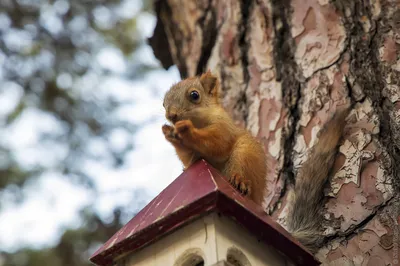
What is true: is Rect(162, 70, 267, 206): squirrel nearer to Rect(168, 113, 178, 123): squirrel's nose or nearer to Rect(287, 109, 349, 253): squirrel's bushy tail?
Rect(168, 113, 178, 123): squirrel's nose

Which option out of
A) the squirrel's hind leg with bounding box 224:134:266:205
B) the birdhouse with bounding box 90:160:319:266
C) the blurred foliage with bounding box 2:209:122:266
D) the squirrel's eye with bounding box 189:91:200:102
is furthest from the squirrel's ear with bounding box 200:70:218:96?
the blurred foliage with bounding box 2:209:122:266

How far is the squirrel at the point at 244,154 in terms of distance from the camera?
2.48 metres

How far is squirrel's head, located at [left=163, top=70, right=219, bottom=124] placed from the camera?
9.37 feet

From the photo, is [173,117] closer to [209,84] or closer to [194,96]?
[194,96]

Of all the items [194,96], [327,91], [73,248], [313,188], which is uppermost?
[73,248]

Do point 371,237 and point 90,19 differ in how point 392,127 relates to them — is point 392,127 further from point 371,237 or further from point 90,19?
point 90,19

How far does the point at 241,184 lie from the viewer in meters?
2.40

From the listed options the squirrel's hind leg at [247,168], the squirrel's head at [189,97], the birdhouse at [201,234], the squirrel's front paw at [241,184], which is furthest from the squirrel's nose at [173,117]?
the birdhouse at [201,234]

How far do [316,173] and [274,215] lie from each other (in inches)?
14.8

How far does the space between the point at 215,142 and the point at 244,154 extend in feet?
0.38

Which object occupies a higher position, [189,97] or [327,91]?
[189,97]

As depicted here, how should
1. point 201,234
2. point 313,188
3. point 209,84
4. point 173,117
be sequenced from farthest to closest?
point 209,84 < point 173,117 < point 313,188 < point 201,234

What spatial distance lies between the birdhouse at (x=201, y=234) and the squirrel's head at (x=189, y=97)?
2.47 feet

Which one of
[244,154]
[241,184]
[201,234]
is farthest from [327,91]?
[201,234]
